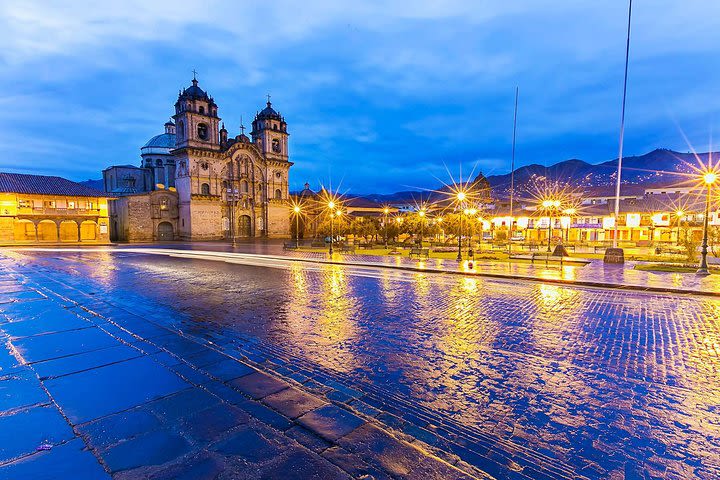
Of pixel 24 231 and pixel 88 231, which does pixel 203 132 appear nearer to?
pixel 88 231

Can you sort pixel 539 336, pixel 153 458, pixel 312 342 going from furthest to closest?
pixel 539 336
pixel 312 342
pixel 153 458

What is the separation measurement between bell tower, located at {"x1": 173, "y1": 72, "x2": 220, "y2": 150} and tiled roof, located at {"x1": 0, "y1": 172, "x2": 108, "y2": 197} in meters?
13.5

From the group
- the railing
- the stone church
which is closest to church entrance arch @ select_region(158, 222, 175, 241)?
the stone church

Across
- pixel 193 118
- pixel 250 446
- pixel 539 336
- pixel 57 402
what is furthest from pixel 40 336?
pixel 193 118

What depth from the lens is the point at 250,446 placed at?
127 inches

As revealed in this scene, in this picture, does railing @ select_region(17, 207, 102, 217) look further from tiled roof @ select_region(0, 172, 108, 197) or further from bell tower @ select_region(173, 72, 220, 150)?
Answer: bell tower @ select_region(173, 72, 220, 150)

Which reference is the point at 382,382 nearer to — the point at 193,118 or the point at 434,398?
the point at 434,398

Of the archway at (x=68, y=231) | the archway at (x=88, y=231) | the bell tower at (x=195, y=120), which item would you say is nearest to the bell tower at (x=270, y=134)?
the bell tower at (x=195, y=120)

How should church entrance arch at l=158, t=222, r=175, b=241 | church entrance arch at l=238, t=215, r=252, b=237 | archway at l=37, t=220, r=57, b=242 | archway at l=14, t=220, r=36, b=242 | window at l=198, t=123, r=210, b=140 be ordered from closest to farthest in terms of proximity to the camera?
archway at l=14, t=220, r=36, b=242, archway at l=37, t=220, r=57, b=242, church entrance arch at l=158, t=222, r=175, b=241, window at l=198, t=123, r=210, b=140, church entrance arch at l=238, t=215, r=252, b=237

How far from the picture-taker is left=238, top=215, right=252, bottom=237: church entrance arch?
2251 inches

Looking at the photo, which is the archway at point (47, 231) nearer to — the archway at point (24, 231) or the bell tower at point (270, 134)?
the archway at point (24, 231)

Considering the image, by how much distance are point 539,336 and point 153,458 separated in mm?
6494

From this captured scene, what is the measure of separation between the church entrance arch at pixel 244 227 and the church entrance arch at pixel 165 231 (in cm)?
972

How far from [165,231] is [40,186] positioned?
1490 cm
